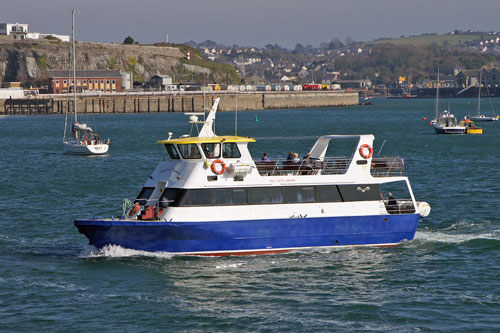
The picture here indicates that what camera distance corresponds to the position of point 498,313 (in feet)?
69.2

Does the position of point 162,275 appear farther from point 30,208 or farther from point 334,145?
point 334,145

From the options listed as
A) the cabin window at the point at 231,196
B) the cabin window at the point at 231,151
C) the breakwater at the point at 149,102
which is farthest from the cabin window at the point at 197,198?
the breakwater at the point at 149,102

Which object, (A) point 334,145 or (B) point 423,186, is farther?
(A) point 334,145

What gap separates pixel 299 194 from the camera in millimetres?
26344

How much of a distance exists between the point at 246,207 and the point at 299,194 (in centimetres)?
194

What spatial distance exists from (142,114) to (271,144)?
8049 centimetres

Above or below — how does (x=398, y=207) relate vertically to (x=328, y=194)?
below

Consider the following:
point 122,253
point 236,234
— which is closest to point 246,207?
point 236,234

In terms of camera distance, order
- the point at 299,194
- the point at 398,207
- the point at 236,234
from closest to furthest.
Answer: the point at 236,234
the point at 299,194
the point at 398,207

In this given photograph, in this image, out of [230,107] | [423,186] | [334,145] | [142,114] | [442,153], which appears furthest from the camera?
[230,107]

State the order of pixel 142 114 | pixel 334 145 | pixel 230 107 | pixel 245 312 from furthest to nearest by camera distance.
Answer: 1. pixel 230 107
2. pixel 142 114
3. pixel 334 145
4. pixel 245 312

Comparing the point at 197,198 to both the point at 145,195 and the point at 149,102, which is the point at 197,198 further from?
the point at 149,102

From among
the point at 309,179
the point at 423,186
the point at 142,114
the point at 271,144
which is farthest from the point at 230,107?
the point at 309,179

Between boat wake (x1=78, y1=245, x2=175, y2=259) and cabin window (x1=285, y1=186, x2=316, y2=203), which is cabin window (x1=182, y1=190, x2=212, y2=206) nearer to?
boat wake (x1=78, y1=245, x2=175, y2=259)
